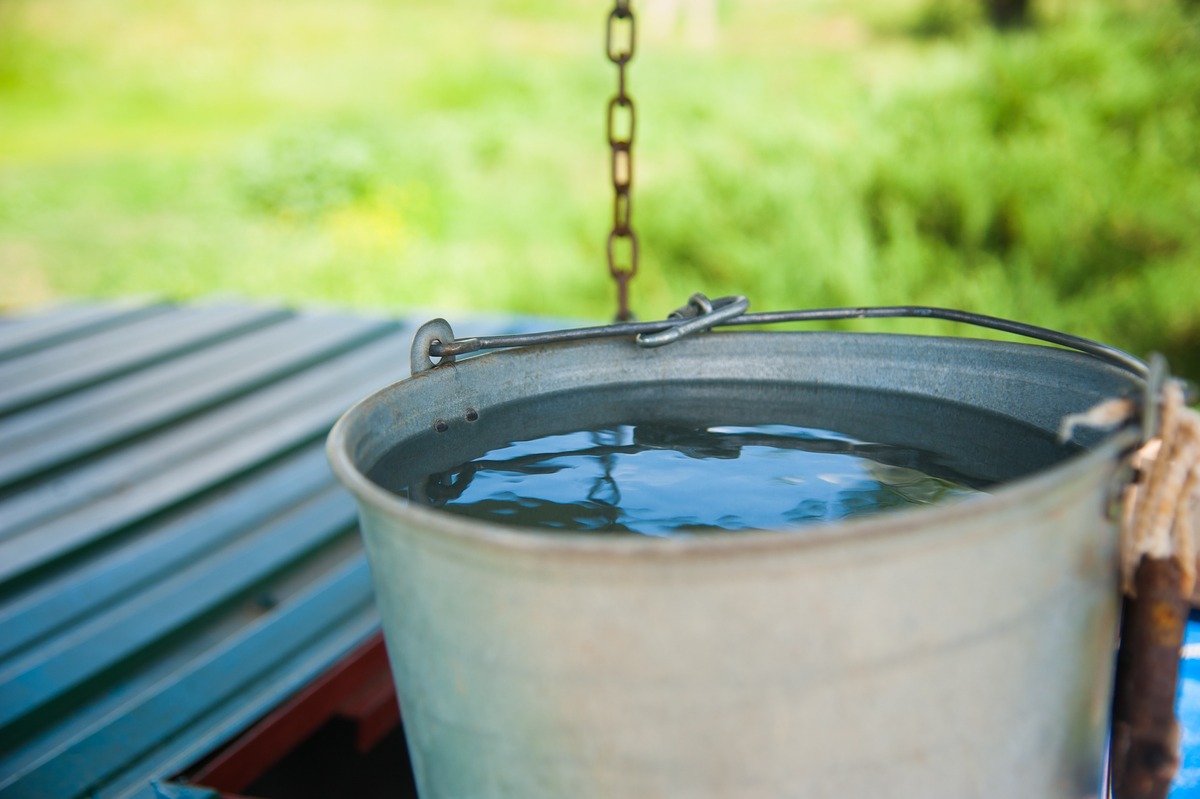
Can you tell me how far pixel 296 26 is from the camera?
12969 mm

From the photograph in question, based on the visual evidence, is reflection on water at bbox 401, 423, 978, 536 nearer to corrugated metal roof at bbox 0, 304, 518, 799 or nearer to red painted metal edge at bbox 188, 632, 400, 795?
red painted metal edge at bbox 188, 632, 400, 795

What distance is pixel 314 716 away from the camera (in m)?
1.66

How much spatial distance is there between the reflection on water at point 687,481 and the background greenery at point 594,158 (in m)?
3.37

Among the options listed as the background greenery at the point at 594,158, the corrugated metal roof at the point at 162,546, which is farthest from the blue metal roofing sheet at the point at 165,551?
the background greenery at the point at 594,158

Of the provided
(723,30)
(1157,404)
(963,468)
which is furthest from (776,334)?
(723,30)

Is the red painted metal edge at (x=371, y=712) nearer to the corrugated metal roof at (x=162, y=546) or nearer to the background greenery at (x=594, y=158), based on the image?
the corrugated metal roof at (x=162, y=546)

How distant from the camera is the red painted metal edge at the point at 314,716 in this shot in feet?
4.93

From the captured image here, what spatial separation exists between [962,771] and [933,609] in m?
0.16

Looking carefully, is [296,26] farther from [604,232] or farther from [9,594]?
[9,594]

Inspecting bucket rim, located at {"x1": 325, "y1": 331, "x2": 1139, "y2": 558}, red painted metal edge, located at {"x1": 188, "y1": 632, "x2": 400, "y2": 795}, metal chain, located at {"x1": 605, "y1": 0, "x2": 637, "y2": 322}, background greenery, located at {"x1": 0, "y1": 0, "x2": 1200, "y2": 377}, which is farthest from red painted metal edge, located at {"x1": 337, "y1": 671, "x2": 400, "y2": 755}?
background greenery, located at {"x1": 0, "y1": 0, "x2": 1200, "y2": 377}

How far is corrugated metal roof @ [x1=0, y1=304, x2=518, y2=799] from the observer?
5.25ft

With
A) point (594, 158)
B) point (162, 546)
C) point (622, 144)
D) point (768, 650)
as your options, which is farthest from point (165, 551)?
point (594, 158)

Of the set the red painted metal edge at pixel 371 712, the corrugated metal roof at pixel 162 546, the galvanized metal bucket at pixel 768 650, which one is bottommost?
the red painted metal edge at pixel 371 712

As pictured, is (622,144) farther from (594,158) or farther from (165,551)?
(594,158)
